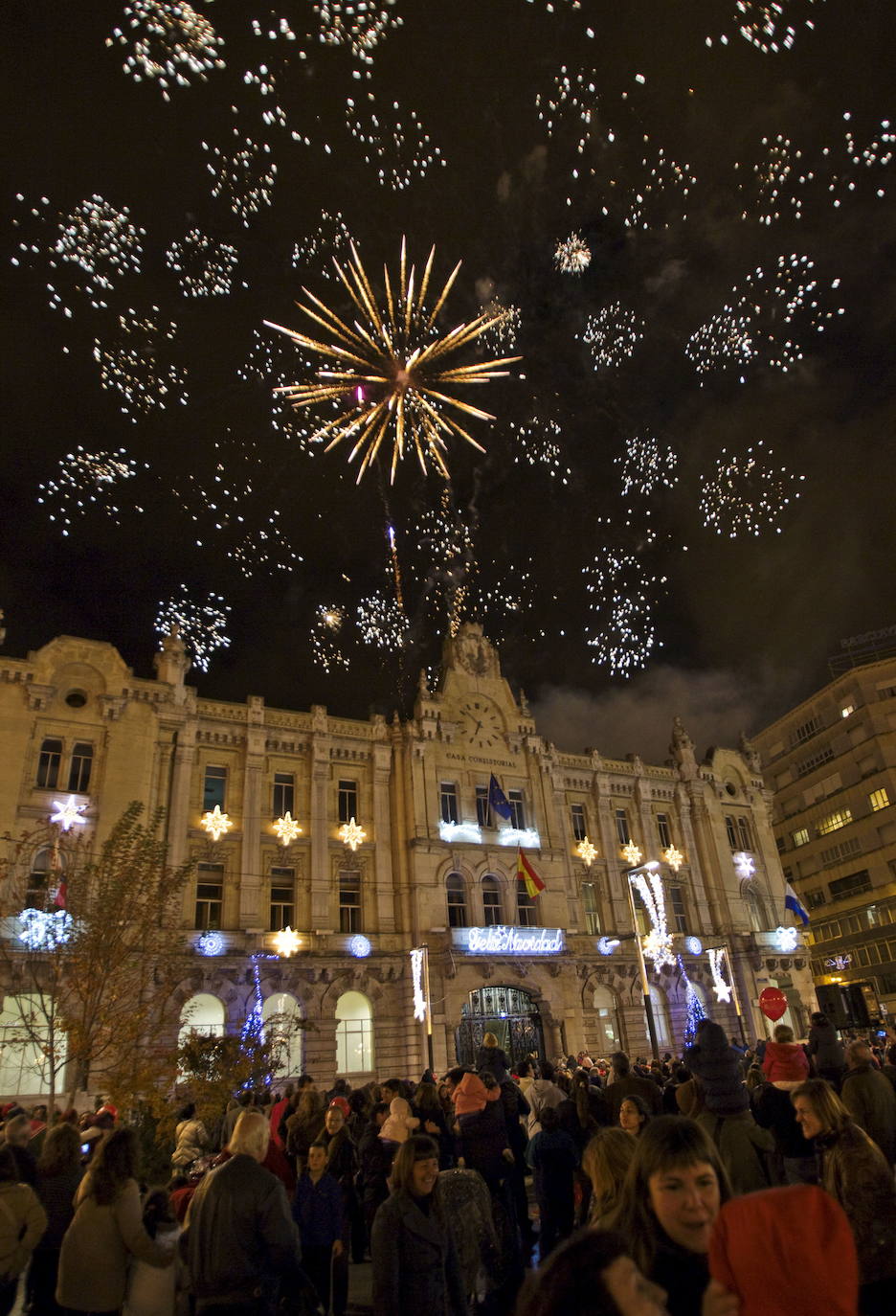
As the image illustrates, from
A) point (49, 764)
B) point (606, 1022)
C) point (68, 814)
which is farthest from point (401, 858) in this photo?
point (49, 764)

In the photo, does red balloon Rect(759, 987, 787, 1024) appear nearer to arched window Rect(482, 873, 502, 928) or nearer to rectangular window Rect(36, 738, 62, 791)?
arched window Rect(482, 873, 502, 928)

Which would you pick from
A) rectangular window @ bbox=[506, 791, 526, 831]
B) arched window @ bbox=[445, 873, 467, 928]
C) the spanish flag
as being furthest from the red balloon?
rectangular window @ bbox=[506, 791, 526, 831]

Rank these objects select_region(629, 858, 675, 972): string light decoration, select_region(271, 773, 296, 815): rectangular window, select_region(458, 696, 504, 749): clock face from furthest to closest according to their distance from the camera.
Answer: select_region(458, 696, 504, 749): clock face → select_region(629, 858, 675, 972): string light decoration → select_region(271, 773, 296, 815): rectangular window

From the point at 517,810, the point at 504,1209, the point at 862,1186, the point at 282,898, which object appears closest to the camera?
the point at 862,1186

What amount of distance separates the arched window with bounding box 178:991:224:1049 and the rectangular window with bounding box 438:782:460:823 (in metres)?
12.8

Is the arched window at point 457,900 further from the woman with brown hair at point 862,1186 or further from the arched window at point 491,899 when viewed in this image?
the woman with brown hair at point 862,1186

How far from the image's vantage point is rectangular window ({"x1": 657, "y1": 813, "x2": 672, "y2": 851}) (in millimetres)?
44500

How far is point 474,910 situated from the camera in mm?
36594

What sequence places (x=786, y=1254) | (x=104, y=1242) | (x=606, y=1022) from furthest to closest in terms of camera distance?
(x=606, y=1022)
(x=104, y=1242)
(x=786, y=1254)

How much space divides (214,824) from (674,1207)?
31246 millimetres

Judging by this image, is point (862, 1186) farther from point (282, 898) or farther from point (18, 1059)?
point (282, 898)

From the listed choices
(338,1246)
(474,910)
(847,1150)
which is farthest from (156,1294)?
(474,910)

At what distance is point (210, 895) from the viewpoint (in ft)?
106

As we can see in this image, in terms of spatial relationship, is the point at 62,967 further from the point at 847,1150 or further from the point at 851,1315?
the point at 851,1315
